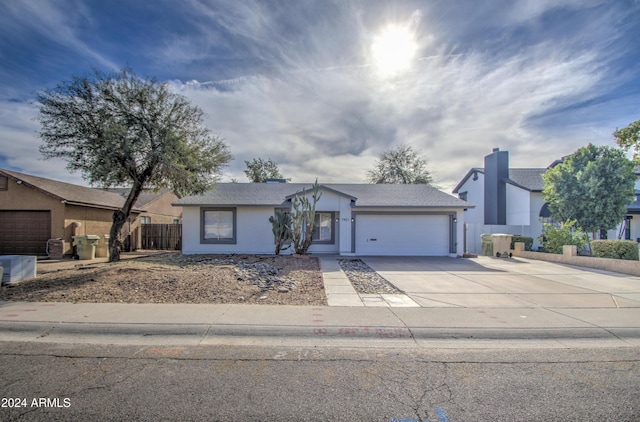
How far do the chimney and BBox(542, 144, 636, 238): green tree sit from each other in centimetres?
578

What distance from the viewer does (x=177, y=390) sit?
136 inches

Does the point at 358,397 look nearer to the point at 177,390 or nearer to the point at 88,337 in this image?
the point at 177,390

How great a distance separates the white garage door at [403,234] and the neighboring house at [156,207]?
1422cm

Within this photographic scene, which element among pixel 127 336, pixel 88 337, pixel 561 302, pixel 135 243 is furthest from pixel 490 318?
pixel 135 243

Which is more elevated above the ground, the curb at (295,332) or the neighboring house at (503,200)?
the neighboring house at (503,200)

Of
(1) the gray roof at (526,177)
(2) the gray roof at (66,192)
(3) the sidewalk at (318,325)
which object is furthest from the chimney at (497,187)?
(2) the gray roof at (66,192)

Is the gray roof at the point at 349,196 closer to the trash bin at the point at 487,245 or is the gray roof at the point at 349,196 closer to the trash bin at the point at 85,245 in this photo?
the trash bin at the point at 487,245

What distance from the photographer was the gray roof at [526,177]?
2120 centimetres

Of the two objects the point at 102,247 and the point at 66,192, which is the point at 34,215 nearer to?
the point at 66,192

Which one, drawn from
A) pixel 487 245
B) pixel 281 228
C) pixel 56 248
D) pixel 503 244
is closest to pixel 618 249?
pixel 503 244

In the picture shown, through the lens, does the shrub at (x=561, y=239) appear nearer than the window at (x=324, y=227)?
Yes

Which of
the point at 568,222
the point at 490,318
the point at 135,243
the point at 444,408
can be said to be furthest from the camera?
the point at 135,243

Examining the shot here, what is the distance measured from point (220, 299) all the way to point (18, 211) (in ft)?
53.4

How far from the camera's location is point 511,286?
29.9 feet
